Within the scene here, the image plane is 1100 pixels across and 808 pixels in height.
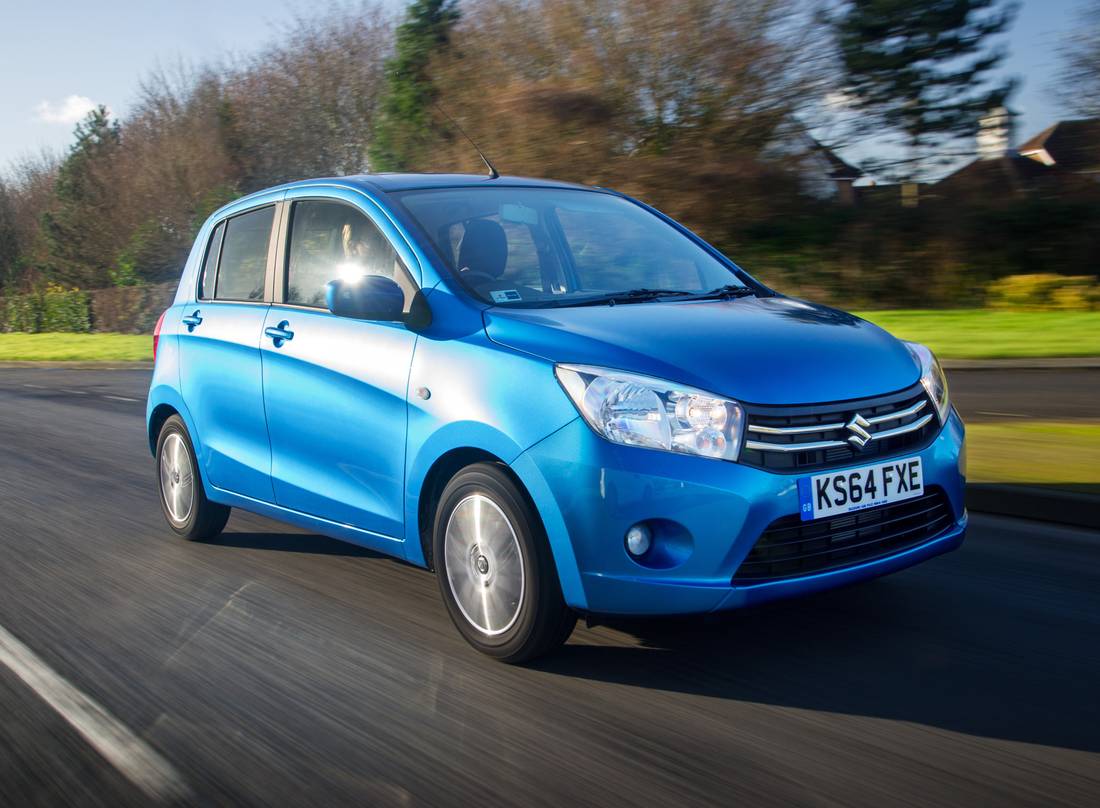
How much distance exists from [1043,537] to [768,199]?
13875 millimetres

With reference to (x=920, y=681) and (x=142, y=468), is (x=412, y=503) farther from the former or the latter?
(x=142, y=468)

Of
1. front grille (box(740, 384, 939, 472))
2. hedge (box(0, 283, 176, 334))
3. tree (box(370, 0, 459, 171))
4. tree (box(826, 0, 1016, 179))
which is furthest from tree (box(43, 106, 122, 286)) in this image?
front grille (box(740, 384, 939, 472))

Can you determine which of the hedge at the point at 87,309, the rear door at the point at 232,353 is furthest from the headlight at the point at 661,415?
the hedge at the point at 87,309

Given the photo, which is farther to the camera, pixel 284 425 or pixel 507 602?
pixel 284 425

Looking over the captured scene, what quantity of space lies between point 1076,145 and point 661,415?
627 inches

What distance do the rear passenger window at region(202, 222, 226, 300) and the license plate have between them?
3.69 m

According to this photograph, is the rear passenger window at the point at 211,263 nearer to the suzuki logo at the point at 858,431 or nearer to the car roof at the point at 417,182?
the car roof at the point at 417,182

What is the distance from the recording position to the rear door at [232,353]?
559cm

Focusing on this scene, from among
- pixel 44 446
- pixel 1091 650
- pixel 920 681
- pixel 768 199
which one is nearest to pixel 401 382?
pixel 920 681

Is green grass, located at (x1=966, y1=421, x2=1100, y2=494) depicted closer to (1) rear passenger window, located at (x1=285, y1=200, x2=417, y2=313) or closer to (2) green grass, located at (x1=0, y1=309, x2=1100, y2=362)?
(1) rear passenger window, located at (x1=285, y1=200, x2=417, y2=313)

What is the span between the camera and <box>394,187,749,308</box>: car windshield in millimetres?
4770

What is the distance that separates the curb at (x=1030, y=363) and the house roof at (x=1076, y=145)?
15.2 ft

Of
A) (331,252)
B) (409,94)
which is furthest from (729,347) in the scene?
(409,94)

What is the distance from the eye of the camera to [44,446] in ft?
36.8
